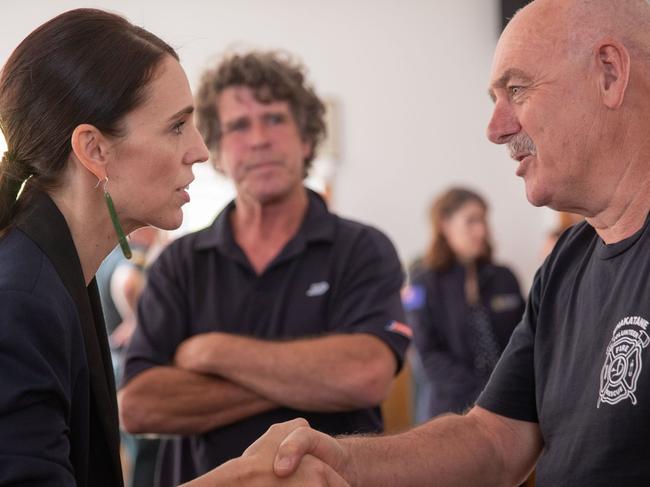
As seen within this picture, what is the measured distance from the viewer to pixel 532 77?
6.47 ft

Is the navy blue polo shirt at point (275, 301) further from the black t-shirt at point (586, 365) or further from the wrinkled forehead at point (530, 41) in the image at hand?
the wrinkled forehead at point (530, 41)

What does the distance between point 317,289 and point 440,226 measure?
2.95 meters

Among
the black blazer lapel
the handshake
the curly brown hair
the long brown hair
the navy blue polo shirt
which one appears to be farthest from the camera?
the long brown hair

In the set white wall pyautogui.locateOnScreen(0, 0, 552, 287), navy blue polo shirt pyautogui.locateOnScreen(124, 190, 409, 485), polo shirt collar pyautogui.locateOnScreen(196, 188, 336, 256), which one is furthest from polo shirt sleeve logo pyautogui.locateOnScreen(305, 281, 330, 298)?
white wall pyautogui.locateOnScreen(0, 0, 552, 287)

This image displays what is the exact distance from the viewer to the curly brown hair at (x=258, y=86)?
2875 millimetres

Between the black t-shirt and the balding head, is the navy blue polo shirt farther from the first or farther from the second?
the balding head

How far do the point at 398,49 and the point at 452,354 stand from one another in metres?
3.43

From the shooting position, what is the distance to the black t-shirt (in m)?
1.66

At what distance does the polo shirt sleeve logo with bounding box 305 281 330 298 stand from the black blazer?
2.83 ft

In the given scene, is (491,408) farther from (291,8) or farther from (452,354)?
(291,8)

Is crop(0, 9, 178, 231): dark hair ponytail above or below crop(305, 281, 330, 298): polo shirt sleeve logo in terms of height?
above

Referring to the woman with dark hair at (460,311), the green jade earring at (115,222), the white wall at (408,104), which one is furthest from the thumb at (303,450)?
the white wall at (408,104)

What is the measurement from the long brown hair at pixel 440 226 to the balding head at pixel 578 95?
3234mm

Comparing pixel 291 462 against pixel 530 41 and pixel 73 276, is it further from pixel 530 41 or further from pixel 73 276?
pixel 530 41
